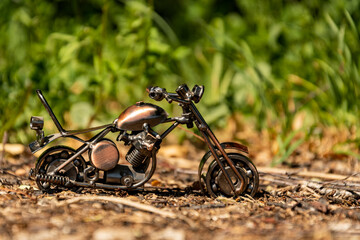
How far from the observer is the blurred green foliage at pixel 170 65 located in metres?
3.66

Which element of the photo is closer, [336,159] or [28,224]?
[28,224]

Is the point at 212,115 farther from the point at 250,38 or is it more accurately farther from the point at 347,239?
the point at 347,239

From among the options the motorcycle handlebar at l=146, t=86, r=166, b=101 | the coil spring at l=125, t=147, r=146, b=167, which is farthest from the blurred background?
the motorcycle handlebar at l=146, t=86, r=166, b=101

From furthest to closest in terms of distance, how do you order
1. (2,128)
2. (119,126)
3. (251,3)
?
(251,3) → (2,128) → (119,126)

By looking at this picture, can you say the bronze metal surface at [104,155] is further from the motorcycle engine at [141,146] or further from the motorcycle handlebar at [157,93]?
the motorcycle handlebar at [157,93]

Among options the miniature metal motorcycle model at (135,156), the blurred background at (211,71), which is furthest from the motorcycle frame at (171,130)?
the blurred background at (211,71)

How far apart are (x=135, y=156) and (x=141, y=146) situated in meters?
0.11

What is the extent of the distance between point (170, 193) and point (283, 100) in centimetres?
151

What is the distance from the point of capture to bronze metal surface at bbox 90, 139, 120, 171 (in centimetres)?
254

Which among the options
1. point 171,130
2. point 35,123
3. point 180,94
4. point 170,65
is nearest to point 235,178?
point 171,130

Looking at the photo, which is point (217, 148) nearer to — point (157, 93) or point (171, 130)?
point (171, 130)

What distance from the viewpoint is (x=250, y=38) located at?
4.88m

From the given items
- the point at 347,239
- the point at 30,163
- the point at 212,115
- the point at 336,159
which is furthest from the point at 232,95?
the point at 347,239

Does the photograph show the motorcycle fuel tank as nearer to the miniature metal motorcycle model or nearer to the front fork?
the miniature metal motorcycle model
